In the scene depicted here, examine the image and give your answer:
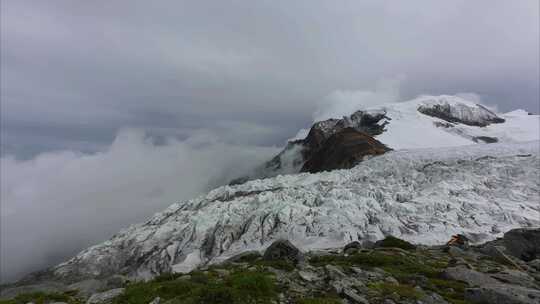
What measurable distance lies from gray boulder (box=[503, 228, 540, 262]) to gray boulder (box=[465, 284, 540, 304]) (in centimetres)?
2264

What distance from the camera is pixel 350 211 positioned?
6806 centimetres

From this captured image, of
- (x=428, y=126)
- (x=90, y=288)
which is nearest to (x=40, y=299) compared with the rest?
(x=90, y=288)

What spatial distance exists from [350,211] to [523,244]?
37677 millimetres

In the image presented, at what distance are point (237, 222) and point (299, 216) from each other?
1548cm

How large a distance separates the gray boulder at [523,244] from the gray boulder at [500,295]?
74.3ft

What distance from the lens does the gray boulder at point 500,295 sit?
1064 centimetres

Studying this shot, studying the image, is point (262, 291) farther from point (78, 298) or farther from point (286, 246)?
point (286, 246)

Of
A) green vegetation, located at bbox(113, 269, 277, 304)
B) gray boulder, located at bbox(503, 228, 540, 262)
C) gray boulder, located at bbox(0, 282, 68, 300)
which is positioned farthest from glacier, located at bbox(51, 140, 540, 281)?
green vegetation, located at bbox(113, 269, 277, 304)

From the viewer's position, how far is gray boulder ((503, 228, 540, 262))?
30027mm

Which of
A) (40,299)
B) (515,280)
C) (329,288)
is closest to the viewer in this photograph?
(329,288)

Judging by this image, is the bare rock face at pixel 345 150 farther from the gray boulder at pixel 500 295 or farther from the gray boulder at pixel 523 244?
the gray boulder at pixel 500 295

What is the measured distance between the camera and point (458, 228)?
5688 centimetres

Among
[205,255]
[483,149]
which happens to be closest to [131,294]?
[205,255]

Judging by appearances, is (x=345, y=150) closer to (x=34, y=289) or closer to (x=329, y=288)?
(x=34, y=289)
